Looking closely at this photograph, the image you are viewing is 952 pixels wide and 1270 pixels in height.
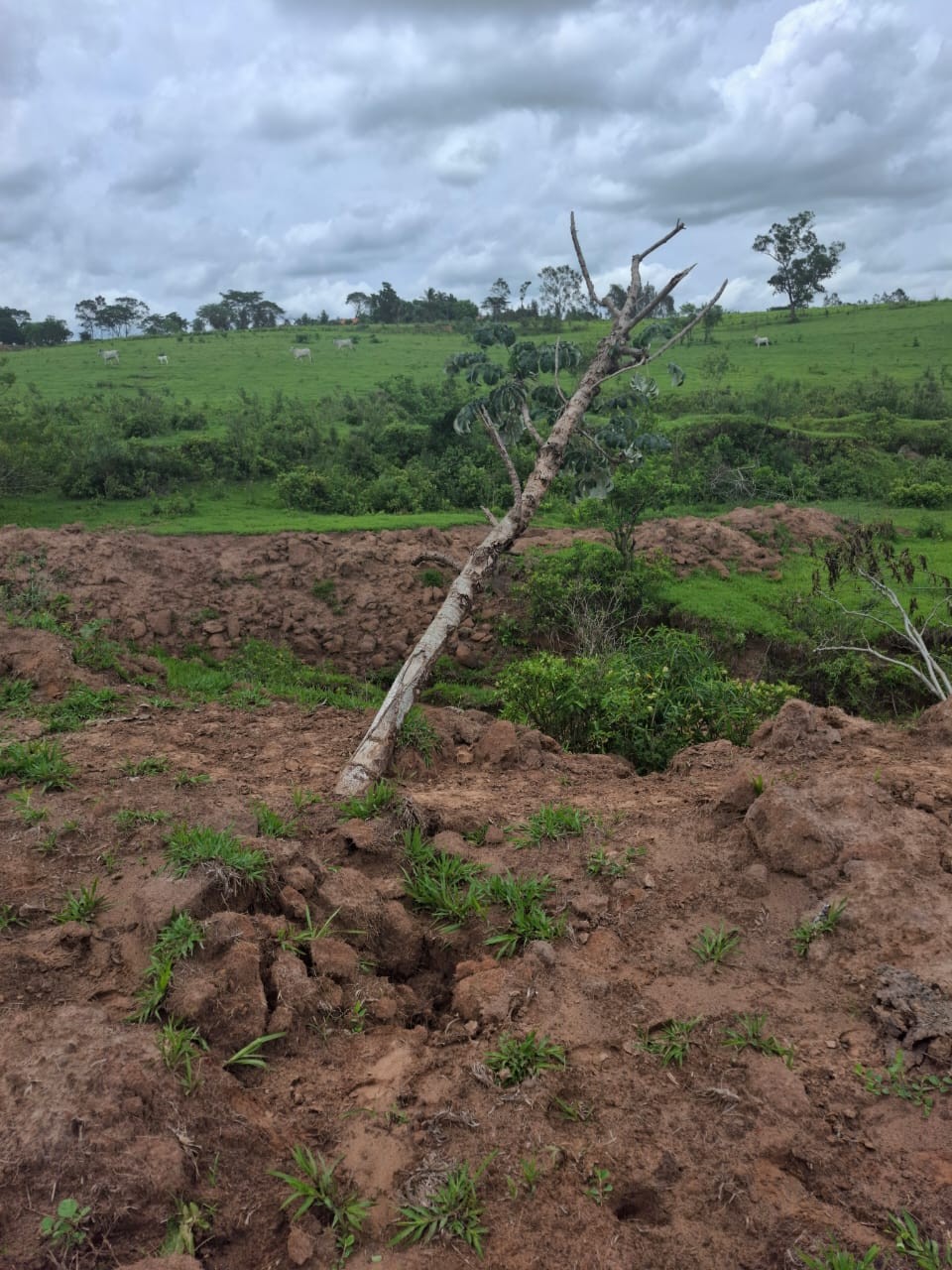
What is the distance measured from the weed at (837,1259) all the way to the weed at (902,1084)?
22.3 inches

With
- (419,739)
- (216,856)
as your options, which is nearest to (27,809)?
(216,856)

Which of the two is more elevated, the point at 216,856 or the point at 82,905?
the point at 216,856

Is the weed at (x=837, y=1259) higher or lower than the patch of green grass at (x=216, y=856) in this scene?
lower

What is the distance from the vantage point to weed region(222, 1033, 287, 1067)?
9.46ft

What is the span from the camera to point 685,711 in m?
→ 6.86

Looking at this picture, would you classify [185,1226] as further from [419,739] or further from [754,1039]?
[419,739]

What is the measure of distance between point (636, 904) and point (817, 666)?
630 cm

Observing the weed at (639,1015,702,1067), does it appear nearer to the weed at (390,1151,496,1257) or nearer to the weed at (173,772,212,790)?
the weed at (390,1151,496,1257)

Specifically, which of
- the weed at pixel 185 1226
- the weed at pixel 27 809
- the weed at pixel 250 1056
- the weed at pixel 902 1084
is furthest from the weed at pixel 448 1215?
the weed at pixel 27 809

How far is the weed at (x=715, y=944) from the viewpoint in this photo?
3.45 m

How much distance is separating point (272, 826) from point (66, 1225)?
2.17 metres

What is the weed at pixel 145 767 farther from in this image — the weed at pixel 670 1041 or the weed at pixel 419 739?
the weed at pixel 670 1041

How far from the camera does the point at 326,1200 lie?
2.42 m

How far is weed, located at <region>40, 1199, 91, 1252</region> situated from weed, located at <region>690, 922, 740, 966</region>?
92.7 inches
